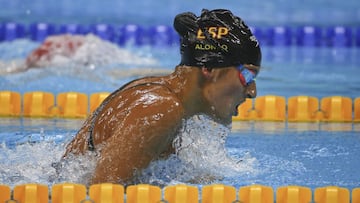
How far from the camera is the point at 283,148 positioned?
4754 millimetres

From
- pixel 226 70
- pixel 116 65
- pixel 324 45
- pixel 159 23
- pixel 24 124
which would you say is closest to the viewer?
pixel 226 70

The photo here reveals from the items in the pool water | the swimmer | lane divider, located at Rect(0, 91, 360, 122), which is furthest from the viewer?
lane divider, located at Rect(0, 91, 360, 122)

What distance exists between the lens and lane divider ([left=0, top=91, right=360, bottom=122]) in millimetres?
5621

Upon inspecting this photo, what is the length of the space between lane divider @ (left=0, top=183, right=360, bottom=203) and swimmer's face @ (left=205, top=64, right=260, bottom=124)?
1.20 ft

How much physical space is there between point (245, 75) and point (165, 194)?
24.4 inches

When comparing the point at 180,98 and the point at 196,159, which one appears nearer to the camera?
the point at 180,98

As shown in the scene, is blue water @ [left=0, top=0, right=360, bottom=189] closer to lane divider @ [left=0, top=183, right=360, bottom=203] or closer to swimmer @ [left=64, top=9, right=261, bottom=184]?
lane divider @ [left=0, top=183, right=360, bottom=203]

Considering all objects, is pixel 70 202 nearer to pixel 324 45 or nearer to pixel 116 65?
pixel 116 65

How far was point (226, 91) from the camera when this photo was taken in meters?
3.15

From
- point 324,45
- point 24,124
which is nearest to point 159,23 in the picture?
point 324,45

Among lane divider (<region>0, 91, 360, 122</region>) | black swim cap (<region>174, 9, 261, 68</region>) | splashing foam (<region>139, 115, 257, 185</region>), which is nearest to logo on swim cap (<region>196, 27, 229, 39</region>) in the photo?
black swim cap (<region>174, 9, 261, 68</region>)

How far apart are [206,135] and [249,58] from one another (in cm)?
55

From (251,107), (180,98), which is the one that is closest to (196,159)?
(180,98)

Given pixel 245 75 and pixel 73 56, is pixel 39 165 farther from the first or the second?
pixel 73 56
